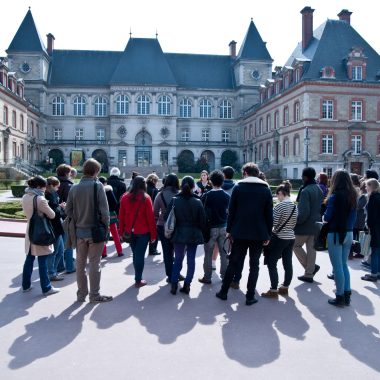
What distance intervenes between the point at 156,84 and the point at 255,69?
51.8ft

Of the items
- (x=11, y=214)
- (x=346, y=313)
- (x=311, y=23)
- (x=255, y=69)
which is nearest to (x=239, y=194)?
(x=346, y=313)

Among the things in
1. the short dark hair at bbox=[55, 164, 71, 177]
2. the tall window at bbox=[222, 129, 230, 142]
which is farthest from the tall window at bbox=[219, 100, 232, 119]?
the short dark hair at bbox=[55, 164, 71, 177]

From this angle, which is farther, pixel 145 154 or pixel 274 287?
pixel 145 154

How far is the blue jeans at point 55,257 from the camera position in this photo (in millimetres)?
8184

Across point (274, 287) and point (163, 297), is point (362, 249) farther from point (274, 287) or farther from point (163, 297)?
point (163, 297)

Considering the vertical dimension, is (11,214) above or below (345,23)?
below

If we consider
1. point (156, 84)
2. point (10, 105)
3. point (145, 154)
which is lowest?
point (145, 154)

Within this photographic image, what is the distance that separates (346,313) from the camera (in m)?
6.45

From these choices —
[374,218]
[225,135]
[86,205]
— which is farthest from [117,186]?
[225,135]

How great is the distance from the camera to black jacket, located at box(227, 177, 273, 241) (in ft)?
22.0

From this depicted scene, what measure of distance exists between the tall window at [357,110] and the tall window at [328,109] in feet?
7.13

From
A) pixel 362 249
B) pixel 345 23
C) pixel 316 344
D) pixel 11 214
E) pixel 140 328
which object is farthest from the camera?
pixel 345 23

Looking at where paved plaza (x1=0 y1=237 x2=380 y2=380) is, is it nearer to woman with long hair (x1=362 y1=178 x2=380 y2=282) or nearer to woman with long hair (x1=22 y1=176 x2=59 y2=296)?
woman with long hair (x1=22 y1=176 x2=59 y2=296)

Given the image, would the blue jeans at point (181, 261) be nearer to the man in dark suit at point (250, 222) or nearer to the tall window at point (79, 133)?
the man in dark suit at point (250, 222)
